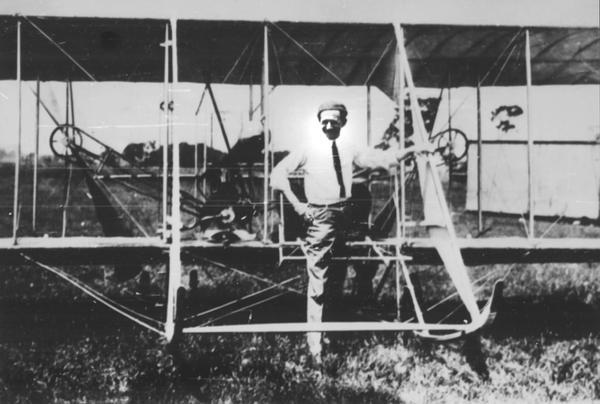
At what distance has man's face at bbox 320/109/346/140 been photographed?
16.9 ft

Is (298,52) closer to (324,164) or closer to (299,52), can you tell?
(299,52)

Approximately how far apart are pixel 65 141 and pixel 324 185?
4.54 meters

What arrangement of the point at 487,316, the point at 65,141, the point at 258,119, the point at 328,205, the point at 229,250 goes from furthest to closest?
the point at 65,141 → the point at 258,119 → the point at 229,250 → the point at 328,205 → the point at 487,316

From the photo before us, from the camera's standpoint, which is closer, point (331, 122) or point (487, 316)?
point (487, 316)

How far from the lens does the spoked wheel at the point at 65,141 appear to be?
7.73 meters

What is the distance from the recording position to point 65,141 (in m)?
7.75

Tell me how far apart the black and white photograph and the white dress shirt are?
2cm

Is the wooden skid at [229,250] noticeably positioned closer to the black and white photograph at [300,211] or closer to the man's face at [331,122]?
the black and white photograph at [300,211]

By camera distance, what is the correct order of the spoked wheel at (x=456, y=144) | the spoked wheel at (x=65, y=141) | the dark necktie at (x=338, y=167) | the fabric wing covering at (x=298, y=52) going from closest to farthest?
the dark necktie at (x=338, y=167), the fabric wing covering at (x=298, y=52), the spoked wheel at (x=65, y=141), the spoked wheel at (x=456, y=144)

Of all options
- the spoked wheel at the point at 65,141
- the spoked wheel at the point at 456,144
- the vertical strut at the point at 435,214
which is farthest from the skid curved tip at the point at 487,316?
the spoked wheel at the point at 65,141

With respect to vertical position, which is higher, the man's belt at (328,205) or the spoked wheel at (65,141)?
the spoked wheel at (65,141)

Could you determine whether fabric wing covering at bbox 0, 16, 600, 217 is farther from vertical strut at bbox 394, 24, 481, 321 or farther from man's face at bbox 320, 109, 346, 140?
vertical strut at bbox 394, 24, 481, 321

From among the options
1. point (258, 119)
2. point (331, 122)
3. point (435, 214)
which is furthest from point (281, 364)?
point (258, 119)

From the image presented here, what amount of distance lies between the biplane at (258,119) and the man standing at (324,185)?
0.43m
